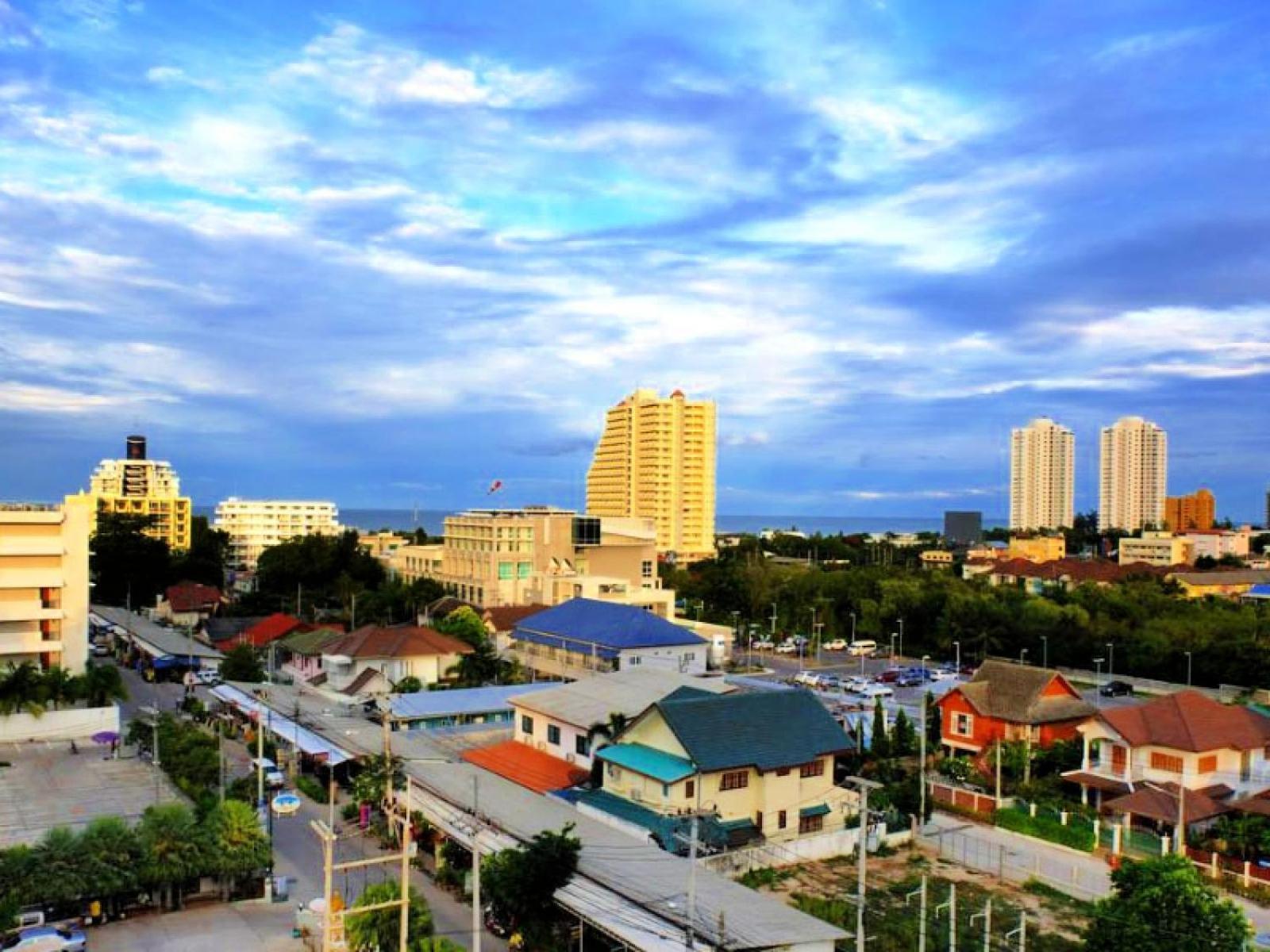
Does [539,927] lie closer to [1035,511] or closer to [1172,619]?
[1172,619]

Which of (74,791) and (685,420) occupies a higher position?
(685,420)

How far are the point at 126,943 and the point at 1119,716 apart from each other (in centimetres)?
2170

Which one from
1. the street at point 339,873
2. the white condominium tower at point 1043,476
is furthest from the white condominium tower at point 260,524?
the white condominium tower at point 1043,476

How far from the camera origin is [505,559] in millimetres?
61688

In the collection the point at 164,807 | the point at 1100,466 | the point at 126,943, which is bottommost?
the point at 126,943

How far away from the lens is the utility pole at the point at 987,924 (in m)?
14.7

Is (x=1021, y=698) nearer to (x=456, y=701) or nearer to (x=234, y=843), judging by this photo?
(x=456, y=701)

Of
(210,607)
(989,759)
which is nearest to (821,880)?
(989,759)

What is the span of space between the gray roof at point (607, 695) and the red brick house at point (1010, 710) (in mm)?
6670

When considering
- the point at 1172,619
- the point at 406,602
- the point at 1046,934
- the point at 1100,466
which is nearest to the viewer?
the point at 1046,934

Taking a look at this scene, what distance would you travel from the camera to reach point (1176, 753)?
2419 centimetres

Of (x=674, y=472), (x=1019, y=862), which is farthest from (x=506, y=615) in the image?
(x=674, y=472)

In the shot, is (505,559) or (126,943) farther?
(505,559)

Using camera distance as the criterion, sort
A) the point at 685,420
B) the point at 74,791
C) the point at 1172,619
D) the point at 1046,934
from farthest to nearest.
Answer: the point at 685,420, the point at 1172,619, the point at 74,791, the point at 1046,934
